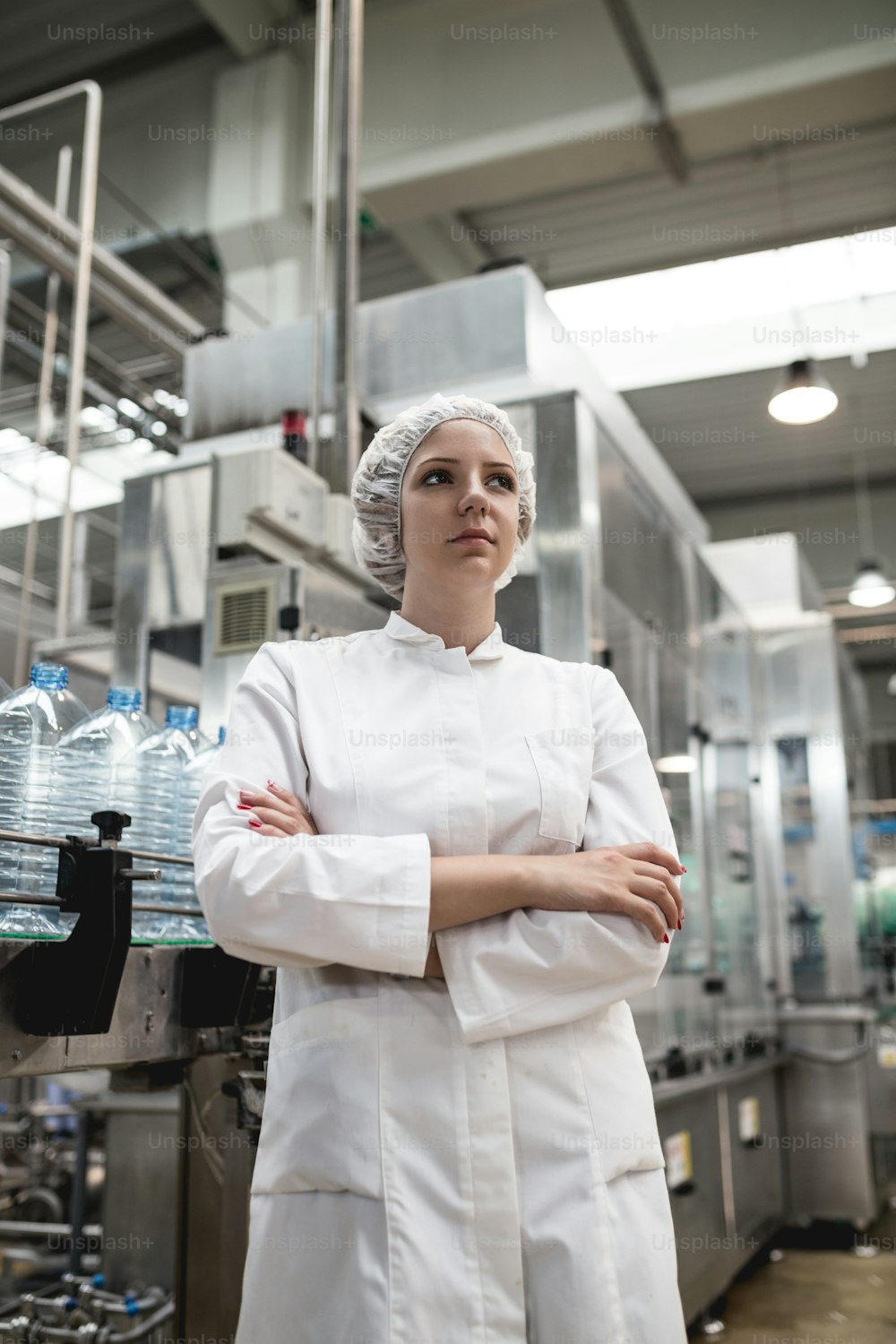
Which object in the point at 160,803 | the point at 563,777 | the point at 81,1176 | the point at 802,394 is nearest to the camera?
the point at 563,777

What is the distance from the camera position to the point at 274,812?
1239mm

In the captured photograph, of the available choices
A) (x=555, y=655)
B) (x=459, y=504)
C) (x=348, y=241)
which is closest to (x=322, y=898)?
(x=459, y=504)

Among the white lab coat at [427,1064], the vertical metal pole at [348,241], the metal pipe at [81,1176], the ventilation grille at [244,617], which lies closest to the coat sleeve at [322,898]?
the white lab coat at [427,1064]

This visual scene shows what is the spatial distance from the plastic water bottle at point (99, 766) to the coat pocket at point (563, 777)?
0.75 m

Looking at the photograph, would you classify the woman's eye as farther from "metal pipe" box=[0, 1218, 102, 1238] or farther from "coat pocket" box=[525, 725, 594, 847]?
"metal pipe" box=[0, 1218, 102, 1238]

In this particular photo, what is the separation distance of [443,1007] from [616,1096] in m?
0.22

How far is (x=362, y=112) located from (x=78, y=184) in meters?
1.75

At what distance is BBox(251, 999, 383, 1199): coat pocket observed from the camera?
1184 mm

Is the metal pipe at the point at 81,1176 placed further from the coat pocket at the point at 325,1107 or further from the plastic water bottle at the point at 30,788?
→ the coat pocket at the point at 325,1107

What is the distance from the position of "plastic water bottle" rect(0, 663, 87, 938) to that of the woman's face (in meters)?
0.70

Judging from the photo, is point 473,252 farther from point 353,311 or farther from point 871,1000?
point 871,1000

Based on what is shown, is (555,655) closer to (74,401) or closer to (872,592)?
(74,401)

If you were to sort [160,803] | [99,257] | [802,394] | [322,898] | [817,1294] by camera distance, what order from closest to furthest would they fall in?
[322,898] < [160,803] < [817,1294] < [99,257] < [802,394]

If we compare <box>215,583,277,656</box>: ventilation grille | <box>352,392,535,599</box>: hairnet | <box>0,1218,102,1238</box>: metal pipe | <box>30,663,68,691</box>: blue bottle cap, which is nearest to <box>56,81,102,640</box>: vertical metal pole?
<box>215,583,277,656</box>: ventilation grille
